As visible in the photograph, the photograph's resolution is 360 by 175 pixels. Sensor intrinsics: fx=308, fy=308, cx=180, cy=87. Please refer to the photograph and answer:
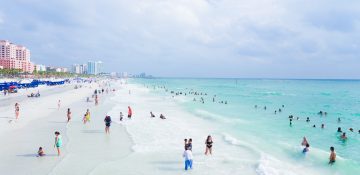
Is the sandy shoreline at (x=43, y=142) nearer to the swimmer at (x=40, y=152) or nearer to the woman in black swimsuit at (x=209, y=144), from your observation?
the swimmer at (x=40, y=152)

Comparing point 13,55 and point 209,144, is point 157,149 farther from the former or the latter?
point 13,55

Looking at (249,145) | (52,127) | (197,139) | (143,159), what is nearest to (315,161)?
(249,145)

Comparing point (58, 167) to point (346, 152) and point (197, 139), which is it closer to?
point (197, 139)

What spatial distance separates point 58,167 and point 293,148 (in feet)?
44.9

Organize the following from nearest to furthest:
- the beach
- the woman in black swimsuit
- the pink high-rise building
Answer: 1. the beach
2. the woman in black swimsuit
3. the pink high-rise building

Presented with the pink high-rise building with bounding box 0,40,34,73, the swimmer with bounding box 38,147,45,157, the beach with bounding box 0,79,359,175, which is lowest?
the beach with bounding box 0,79,359,175

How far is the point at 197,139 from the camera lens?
20438 millimetres

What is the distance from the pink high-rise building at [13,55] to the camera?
15200 centimetres

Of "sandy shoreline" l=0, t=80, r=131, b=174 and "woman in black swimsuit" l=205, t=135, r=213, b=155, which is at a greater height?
"woman in black swimsuit" l=205, t=135, r=213, b=155

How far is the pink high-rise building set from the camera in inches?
5984

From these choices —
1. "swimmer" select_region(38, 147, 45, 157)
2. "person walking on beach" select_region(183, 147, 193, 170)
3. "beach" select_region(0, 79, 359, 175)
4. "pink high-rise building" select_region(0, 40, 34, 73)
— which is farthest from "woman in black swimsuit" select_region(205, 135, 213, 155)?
"pink high-rise building" select_region(0, 40, 34, 73)

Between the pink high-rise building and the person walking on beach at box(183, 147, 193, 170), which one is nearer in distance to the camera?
the person walking on beach at box(183, 147, 193, 170)

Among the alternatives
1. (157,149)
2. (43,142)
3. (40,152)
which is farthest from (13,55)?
(157,149)

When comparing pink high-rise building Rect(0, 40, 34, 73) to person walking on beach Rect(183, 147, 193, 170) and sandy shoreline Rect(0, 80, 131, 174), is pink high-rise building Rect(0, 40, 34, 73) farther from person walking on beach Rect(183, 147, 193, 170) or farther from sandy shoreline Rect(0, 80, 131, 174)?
person walking on beach Rect(183, 147, 193, 170)
